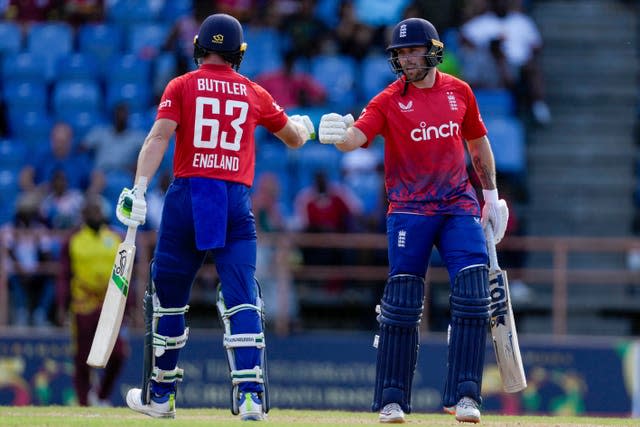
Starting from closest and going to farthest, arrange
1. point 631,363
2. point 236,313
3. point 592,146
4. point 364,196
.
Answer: point 236,313 → point 631,363 → point 364,196 → point 592,146

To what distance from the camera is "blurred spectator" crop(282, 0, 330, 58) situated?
19.7 metres

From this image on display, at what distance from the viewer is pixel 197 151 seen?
9.70 meters

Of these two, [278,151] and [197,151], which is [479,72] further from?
[197,151]

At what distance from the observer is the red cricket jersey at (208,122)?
970cm

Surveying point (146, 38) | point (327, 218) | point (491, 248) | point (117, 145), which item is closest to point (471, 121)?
point (491, 248)

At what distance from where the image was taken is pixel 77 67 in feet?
67.3

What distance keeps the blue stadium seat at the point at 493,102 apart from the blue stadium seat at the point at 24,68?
6.12m

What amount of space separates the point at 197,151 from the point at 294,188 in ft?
29.0

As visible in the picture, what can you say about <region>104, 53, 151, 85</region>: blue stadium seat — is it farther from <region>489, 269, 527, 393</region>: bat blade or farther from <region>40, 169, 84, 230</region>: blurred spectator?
<region>489, 269, 527, 393</region>: bat blade

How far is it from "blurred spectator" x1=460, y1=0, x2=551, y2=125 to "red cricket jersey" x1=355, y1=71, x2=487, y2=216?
9.17 metres

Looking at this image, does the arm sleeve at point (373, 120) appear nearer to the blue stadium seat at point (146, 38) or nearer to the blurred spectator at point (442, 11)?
the blurred spectator at point (442, 11)

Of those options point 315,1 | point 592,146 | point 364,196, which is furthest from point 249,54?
point 592,146

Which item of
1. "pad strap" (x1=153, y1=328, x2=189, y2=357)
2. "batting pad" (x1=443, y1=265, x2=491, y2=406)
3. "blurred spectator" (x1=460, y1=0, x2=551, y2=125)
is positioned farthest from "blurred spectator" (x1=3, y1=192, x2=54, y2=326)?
"batting pad" (x1=443, y1=265, x2=491, y2=406)

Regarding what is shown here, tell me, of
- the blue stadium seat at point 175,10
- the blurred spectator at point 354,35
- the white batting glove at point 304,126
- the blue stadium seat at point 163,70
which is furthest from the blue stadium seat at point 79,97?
the white batting glove at point 304,126
